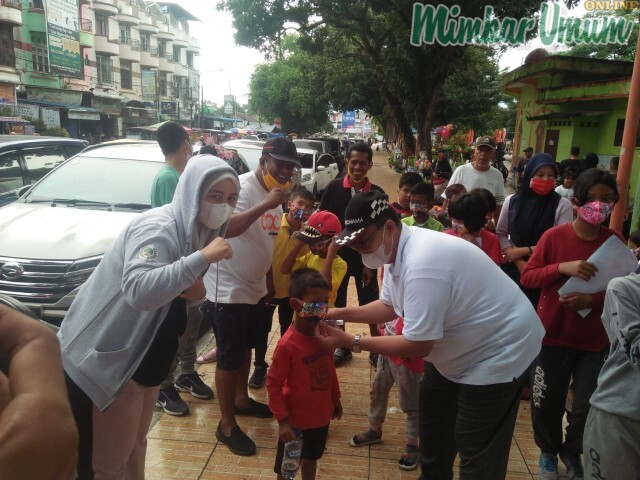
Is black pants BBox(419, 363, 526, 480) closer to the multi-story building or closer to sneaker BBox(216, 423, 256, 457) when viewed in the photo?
sneaker BBox(216, 423, 256, 457)

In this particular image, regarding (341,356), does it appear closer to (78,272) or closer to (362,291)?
(362,291)

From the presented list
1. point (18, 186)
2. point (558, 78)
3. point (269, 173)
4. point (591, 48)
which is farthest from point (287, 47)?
point (269, 173)

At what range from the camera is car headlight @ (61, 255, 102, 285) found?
13.3ft

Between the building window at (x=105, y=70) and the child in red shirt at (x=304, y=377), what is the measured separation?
36.8m

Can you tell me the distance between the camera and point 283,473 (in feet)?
8.12

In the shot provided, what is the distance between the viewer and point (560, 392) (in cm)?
275

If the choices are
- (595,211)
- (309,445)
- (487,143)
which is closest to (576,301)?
(595,211)

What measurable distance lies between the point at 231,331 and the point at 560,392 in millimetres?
2017

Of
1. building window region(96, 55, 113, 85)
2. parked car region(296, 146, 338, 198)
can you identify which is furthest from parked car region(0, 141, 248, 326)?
building window region(96, 55, 113, 85)

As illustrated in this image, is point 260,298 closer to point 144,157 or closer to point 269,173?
point 269,173

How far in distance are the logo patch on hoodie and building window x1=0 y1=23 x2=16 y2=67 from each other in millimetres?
28951

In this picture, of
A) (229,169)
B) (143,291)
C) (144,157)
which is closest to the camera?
(143,291)

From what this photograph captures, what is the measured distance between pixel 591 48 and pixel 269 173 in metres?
29.6

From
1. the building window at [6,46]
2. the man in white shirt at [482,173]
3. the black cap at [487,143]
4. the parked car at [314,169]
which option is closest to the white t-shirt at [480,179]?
the man in white shirt at [482,173]
